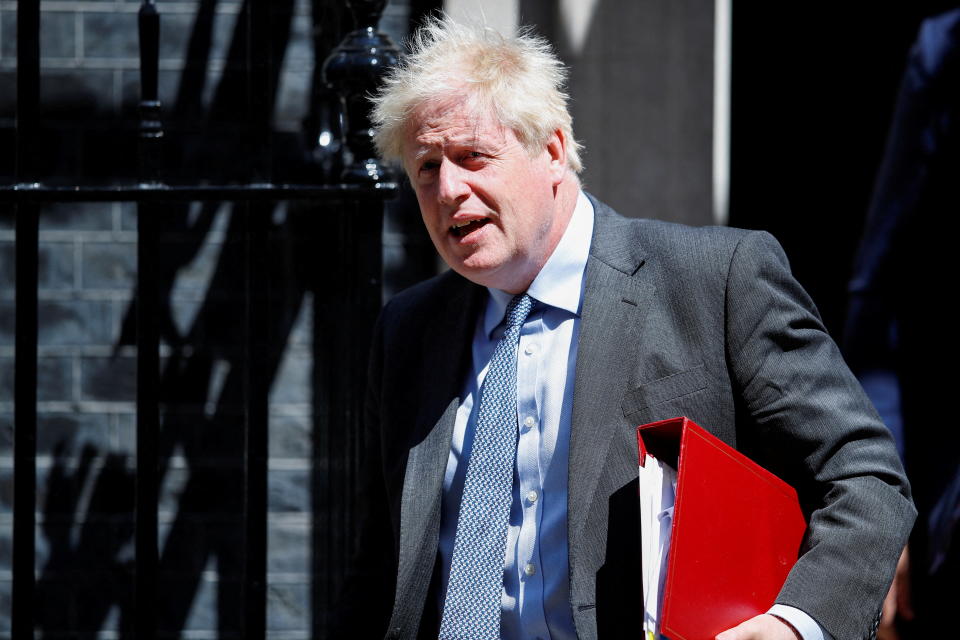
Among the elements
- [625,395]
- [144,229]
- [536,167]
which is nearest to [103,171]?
[144,229]

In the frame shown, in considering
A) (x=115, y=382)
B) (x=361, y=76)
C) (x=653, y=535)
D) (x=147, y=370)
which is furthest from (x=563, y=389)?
(x=115, y=382)

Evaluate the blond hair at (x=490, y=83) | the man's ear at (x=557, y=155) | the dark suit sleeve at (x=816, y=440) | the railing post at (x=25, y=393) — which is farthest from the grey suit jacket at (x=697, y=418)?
the railing post at (x=25, y=393)

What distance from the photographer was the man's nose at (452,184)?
7.00 ft

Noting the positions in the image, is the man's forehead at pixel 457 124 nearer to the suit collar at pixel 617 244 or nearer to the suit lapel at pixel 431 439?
the suit collar at pixel 617 244

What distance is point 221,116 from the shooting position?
376 cm

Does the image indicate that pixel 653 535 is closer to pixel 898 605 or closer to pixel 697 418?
pixel 697 418

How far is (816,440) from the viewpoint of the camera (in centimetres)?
196

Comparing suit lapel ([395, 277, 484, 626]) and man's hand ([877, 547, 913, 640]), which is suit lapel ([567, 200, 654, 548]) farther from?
man's hand ([877, 547, 913, 640])

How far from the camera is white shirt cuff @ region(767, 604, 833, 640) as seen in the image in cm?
183

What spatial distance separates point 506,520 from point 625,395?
1.03ft

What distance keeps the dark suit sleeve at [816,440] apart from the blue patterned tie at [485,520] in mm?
422

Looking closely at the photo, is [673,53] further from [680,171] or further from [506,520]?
[506,520]

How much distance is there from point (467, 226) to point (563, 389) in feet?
1.16

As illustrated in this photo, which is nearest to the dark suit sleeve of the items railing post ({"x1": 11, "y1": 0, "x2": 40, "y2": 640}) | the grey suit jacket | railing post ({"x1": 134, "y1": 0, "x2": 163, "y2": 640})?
the grey suit jacket
